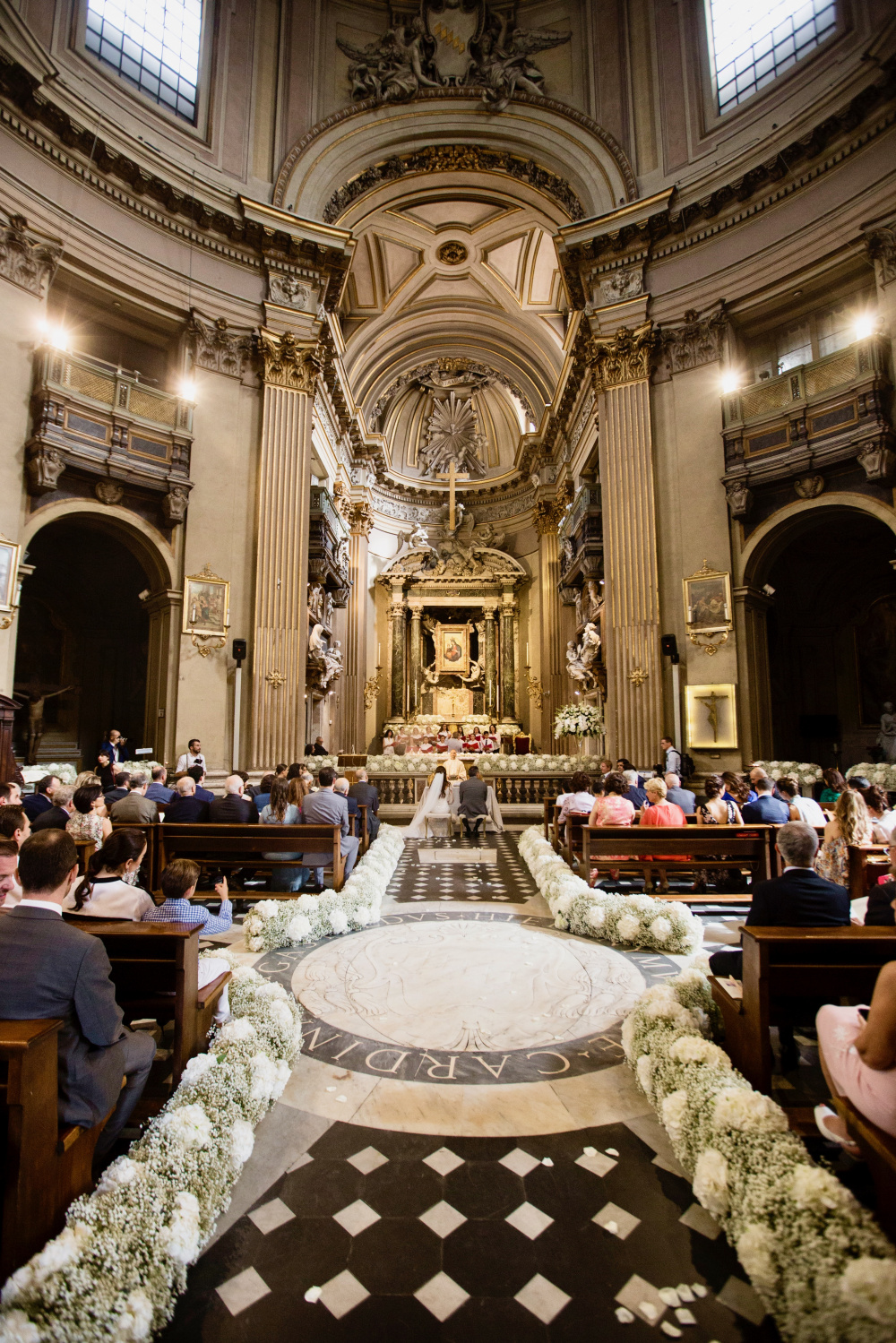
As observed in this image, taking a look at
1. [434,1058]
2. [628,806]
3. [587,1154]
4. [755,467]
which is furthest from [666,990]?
[755,467]

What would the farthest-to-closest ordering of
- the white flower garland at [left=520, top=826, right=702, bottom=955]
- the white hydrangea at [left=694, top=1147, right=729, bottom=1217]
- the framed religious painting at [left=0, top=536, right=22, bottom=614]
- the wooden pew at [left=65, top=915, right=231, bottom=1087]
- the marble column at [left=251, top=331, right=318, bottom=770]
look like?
the marble column at [left=251, top=331, right=318, bottom=770] < the framed religious painting at [left=0, top=536, right=22, bottom=614] < the white flower garland at [left=520, top=826, right=702, bottom=955] < the wooden pew at [left=65, top=915, right=231, bottom=1087] < the white hydrangea at [left=694, top=1147, right=729, bottom=1217]

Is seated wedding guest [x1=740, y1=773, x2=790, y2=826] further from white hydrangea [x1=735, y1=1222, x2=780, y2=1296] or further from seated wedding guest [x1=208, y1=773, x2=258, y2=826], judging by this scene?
seated wedding guest [x1=208, y1=773, x2=258, y2=826]

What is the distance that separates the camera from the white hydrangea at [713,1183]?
215cm

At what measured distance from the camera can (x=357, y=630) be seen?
846 inches

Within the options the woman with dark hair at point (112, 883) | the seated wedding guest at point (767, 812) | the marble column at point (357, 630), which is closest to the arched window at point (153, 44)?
the marble column at point (357, 630)

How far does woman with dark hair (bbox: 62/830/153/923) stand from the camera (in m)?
3.17

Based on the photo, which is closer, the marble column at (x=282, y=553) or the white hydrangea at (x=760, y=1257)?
the white hydrangea at (x=760, y=1257)

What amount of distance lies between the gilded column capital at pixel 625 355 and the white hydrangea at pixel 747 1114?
43.3ft

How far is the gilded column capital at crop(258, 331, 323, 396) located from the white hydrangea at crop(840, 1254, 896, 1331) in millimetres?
14560

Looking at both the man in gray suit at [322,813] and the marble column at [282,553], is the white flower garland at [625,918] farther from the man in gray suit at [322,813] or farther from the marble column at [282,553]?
the marble column at [282,553]

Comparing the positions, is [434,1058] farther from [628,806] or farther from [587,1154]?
[628,806]

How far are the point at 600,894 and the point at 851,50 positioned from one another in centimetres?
1402

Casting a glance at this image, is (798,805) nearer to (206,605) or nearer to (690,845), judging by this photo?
(690,845)

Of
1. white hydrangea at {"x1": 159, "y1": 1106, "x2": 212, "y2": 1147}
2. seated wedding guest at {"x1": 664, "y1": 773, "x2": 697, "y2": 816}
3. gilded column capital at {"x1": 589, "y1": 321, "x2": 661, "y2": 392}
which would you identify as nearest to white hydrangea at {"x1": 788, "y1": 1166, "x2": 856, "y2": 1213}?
white hydrangea at {"x1": 159, "y1": 1106, "x2": 212, "y2": 1147}
